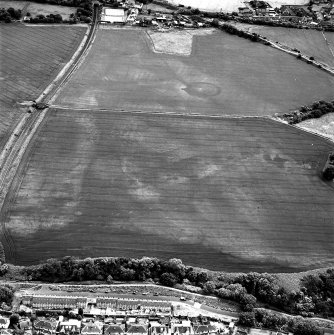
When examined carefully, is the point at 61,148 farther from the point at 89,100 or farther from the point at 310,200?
the point at 310,200

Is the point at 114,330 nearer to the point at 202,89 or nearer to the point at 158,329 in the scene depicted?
the point at 158,329

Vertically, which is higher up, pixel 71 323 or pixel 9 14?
pixel 9 14

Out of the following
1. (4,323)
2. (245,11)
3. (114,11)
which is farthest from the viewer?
(245,11)

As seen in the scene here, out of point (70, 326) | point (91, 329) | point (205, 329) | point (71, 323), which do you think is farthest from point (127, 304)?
point (205, 329)

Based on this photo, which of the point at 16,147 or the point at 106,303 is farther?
the point at 16,147

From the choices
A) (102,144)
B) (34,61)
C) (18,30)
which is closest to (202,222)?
(102,144)

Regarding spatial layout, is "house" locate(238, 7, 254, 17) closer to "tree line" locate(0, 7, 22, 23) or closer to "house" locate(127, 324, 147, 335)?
"tree line" locate(0, 7, 22, 23)

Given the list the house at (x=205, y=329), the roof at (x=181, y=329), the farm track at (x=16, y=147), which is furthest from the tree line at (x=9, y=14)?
the house at (x=205, y=329)
